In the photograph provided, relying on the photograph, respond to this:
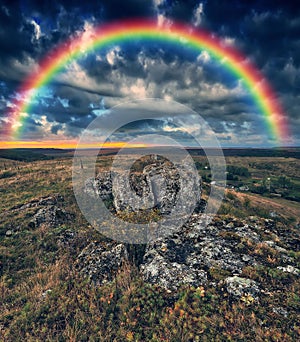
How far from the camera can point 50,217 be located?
1611 centimetres

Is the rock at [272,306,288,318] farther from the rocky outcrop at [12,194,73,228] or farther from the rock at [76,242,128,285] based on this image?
the rocky outcrop at [12,194,73,228]

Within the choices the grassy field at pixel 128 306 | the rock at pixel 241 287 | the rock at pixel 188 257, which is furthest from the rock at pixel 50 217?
the rock at pixel 241 287

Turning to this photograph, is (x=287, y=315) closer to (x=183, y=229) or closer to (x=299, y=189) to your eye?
(x=183, y=229)

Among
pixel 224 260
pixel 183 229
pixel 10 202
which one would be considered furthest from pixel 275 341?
pixel 10 202

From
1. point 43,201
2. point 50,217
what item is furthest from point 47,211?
point 43,201

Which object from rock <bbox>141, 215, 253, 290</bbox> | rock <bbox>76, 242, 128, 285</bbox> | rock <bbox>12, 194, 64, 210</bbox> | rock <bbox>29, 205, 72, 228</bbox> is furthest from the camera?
rock <bbox>12, 194, 64, 210</bbox>

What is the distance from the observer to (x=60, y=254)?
40.6 feet

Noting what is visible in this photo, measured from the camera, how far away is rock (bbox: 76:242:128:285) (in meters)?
10.2

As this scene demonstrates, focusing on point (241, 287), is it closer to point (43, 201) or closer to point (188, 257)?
point (188, 257)

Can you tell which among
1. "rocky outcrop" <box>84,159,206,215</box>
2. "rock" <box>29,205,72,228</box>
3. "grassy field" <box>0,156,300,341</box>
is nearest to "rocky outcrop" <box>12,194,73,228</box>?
"rock" <box>29,205,72,228</box>

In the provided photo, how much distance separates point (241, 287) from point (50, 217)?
14.8 m

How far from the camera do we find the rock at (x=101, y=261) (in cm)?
1020

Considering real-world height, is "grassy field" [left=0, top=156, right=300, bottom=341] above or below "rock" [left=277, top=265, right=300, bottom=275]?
below

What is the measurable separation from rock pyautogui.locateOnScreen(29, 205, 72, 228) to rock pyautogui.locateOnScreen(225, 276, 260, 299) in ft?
44.0
